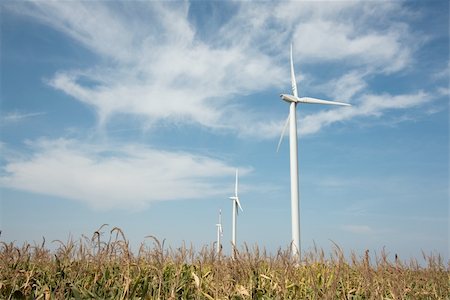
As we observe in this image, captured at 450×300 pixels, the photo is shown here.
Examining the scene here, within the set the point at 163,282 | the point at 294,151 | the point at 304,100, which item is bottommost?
the point at 163,282

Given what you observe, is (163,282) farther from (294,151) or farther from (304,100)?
(304,100)

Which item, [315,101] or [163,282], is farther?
[315,101]

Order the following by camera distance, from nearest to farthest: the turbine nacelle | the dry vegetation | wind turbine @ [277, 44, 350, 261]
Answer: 1. the dry vegetation
2. wind turbine @ [277, 44, 350, 261]
3. the turbine nacelle

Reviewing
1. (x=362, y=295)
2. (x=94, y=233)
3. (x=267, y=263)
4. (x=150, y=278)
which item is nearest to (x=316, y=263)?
(x=267, y=263)

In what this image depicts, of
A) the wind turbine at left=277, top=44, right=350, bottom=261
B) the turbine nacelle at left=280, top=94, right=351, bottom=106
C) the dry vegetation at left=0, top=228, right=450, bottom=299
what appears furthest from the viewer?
the turbine nacelle at left=280, top=94, right=351, bottom=106

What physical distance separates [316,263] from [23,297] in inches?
301

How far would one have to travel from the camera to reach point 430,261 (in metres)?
11.6

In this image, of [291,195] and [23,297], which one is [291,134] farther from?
[23,297]

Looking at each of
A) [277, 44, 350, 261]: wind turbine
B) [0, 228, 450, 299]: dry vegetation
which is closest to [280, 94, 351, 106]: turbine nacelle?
[277, 44, 350, 261]: wind turbine

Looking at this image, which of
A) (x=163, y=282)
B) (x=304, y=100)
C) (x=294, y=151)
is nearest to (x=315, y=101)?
(x=304, y=100)

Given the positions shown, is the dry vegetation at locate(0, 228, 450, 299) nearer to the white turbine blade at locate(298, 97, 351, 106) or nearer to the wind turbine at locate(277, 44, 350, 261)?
the wind turbine at locate(277, 44, 350, 261)

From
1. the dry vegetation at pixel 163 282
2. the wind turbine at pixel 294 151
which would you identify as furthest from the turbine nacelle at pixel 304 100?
the dry vegetation at pixel 163 282

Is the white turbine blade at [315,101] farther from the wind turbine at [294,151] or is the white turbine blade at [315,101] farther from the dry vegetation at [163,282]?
the dry vegetation at [163,282]

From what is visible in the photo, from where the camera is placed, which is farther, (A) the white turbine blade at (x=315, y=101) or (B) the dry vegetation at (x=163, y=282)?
(A) the white turbine blade at (x=315, y=101)
